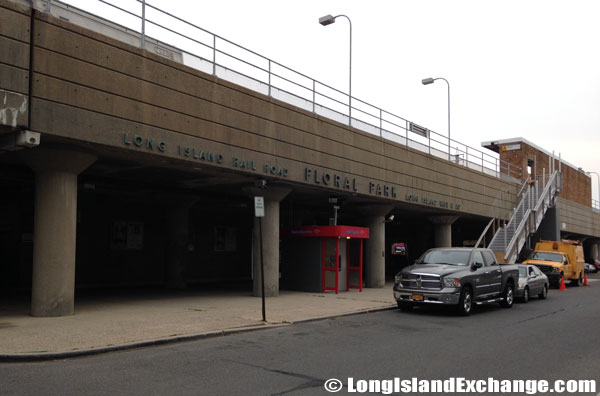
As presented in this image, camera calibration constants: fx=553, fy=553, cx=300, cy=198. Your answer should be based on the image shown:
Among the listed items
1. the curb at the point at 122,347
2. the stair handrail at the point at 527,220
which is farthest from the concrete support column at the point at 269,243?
the stair handrail at the point at 527,220

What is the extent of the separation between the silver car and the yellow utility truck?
19.3 ft

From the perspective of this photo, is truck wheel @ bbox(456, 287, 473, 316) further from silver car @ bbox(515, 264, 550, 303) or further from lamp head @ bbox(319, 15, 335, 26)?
lamp head @ bbox(319, 15, 335, 26)

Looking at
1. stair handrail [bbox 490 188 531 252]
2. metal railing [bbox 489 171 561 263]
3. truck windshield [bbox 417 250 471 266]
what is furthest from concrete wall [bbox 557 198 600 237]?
truck windshield [bbox 417 250 471 266]

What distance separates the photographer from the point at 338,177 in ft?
71.5

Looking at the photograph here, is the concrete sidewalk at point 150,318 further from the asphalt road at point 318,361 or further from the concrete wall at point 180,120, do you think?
the concrete wall at point 180,120

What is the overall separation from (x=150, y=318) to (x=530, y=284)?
13919 millimetres

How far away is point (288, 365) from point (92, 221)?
1737cm

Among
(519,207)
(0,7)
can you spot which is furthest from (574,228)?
(0,7)

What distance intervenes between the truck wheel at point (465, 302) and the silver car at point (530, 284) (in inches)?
181

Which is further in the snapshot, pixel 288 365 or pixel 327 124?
pixel 327 124

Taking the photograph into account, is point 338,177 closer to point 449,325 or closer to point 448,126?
point 449,325

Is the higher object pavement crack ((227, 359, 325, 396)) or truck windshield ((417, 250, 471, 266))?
truck windshield ((417, 250, 471, 266))

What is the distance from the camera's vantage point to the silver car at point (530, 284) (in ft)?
65.3

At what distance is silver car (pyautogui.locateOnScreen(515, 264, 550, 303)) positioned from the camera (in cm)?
1989
